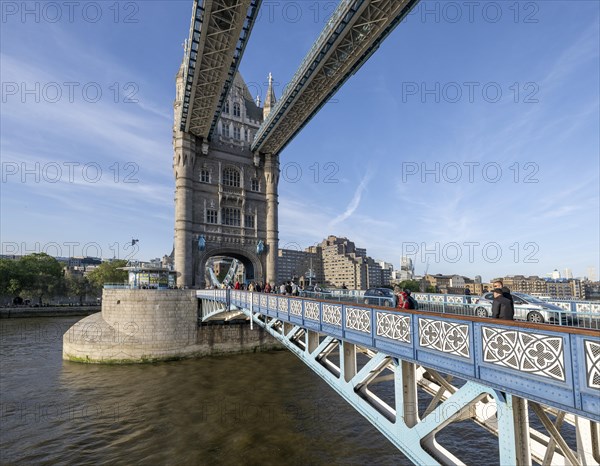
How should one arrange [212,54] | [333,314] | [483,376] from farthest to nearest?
1. [212,54]
2. [333,314]
3. [483,376]

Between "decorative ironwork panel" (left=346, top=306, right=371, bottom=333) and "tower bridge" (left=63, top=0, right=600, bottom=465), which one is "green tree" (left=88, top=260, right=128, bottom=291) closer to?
"tower bridge" (left=63, top=0, right=600, bottom=465)

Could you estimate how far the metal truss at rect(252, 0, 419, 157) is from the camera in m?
25.0

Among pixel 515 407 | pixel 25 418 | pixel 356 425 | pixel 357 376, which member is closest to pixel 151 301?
pixel 25 418

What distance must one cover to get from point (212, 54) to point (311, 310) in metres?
25.6

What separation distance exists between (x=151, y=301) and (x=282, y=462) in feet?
70.9

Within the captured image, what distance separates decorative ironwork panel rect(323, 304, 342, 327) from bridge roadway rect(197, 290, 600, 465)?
0.06m

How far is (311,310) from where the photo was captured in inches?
480

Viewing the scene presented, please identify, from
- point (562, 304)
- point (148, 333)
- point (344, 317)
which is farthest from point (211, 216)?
point (562, 304)

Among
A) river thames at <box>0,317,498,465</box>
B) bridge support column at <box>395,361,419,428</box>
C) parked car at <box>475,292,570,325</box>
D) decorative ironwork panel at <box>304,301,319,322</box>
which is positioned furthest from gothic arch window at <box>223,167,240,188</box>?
bridge support column at <box>395,361,419,428</box>

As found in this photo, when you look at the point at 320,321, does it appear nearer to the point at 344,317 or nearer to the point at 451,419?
the point at 344,317

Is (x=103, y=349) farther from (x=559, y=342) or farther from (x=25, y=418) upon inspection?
(x=559, y=342)

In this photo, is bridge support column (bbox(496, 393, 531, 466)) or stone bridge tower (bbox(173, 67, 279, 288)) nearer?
bridge support column (bbox(496, 393, 531, 466))

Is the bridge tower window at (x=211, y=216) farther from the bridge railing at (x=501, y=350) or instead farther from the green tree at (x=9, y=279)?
the green tree at (x=9, y=279)

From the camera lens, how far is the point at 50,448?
47.8ft
